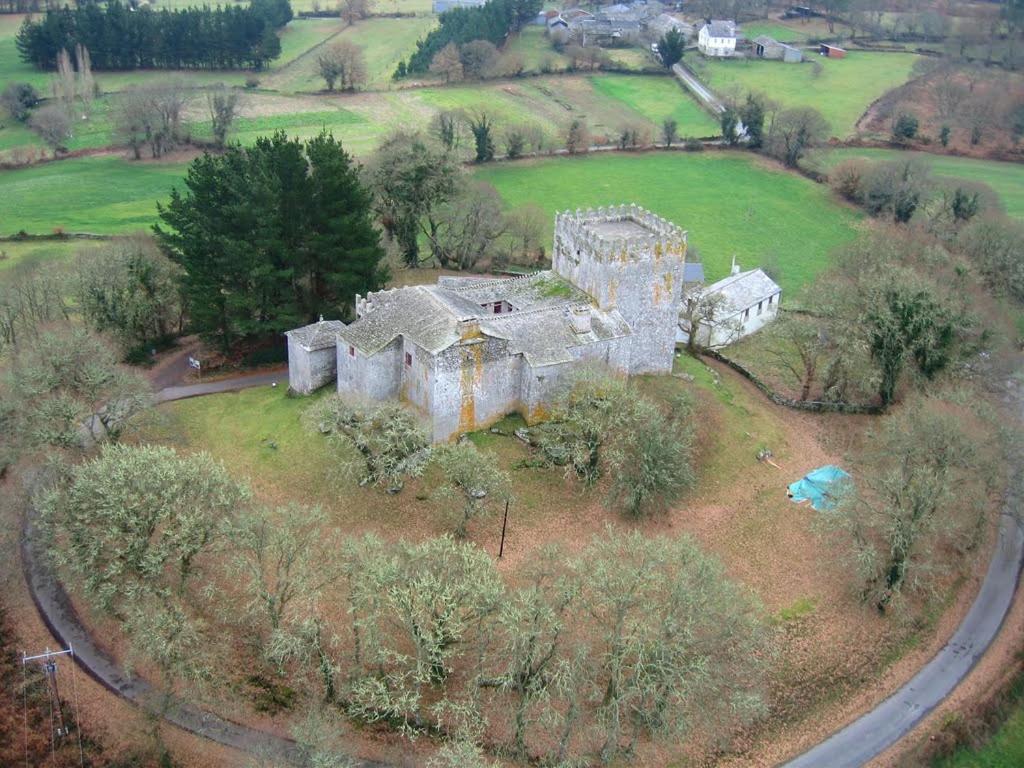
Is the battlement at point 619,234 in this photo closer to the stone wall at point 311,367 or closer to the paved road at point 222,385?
the stone wall at point 311,367

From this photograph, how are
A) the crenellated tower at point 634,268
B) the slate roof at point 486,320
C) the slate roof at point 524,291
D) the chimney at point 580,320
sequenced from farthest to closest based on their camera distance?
the slate roof at point 524,291 < the crenellated tower at point 634,268 < the chimney at point 580,320 < the slate roof at point 486,320

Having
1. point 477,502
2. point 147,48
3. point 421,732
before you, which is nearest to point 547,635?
point 421,732

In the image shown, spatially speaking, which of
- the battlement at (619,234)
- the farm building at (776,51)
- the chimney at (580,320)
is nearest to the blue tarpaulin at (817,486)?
the chimney at (580,320)

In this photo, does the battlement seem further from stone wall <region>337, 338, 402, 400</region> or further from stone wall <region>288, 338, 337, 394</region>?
stone wall <region>288, 338, 337, 394</region>

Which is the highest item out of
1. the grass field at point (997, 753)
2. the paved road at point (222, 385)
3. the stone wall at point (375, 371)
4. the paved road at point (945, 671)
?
the stone wall at point (375, 371)

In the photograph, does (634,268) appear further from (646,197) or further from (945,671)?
(646,197)

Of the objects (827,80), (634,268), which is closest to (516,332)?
(634,268)

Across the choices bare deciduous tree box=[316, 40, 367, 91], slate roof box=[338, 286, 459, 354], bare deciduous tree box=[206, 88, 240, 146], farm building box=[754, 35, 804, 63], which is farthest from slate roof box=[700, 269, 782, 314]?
farm building box=[754, 35, 804, 63]
